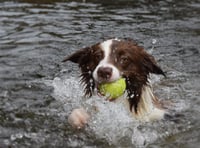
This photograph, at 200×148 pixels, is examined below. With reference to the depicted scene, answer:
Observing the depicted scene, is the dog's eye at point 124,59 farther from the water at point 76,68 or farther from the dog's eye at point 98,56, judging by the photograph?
the water at point 76,68

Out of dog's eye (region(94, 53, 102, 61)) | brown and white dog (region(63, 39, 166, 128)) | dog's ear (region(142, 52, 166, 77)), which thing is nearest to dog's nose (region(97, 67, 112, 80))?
brown and white dog (region(63, 39, 166, 128))

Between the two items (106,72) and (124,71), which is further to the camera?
(124,71)

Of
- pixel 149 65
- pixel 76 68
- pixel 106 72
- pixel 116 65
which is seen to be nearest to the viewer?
pixel 106 72

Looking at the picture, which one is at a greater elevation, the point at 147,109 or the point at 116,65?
the point at 116,65

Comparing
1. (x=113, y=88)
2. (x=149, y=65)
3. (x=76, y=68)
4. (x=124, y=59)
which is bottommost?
(x=76, y=68)

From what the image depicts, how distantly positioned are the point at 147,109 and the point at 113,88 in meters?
0.77

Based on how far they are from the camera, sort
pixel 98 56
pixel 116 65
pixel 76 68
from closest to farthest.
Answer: pixel 116 65
pixel 98 56
pixel 76 68

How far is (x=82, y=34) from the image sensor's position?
1015cm

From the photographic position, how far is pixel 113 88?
611cm

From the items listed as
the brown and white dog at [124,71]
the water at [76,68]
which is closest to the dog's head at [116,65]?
the brown and white dog at [124,71]

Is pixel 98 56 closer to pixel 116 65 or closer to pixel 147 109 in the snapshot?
pixel 116 65

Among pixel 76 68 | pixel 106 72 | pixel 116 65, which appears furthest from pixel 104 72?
pixel 76 68

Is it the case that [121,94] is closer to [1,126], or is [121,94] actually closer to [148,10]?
[1,126]

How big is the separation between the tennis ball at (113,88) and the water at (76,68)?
0.19 metres
